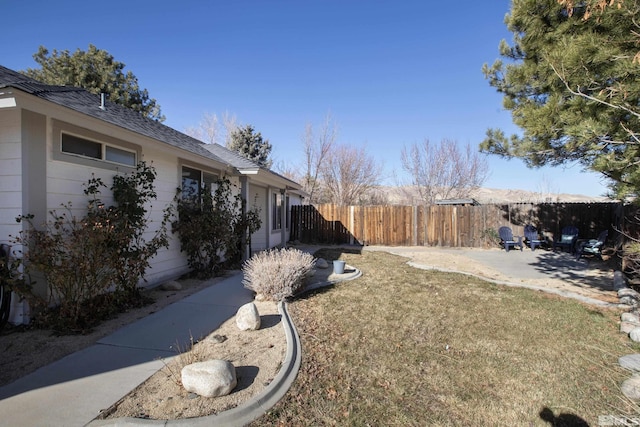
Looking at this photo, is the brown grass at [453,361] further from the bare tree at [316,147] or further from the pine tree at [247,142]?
the bare tree at [316,147]

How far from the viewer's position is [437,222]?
13.9 meters

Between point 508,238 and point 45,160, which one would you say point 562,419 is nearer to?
point 45,160

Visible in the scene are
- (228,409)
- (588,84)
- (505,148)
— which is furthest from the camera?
(505,148)

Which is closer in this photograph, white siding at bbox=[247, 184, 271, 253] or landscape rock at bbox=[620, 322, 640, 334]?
landscape rock at bbox=[620, 322, 640, 334]

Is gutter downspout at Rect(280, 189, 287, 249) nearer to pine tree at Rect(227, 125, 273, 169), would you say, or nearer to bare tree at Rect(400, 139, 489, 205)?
pine tree at Rect(227, 125, 273, 169)

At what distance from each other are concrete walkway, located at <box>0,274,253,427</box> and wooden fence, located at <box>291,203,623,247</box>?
35.2 feet

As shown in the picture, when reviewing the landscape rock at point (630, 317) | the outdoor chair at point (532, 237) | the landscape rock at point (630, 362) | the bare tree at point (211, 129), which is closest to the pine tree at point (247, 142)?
the bare tree at point (211, 129)

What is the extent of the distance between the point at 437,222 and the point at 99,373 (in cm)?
1343

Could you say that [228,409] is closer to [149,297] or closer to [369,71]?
[149,297]

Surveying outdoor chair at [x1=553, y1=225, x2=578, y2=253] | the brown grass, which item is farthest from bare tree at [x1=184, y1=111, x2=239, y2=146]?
outdoor chair at [x1=553, y1=225, x2=578, y2=253]

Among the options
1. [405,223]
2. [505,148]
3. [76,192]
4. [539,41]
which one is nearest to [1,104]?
[76,192]

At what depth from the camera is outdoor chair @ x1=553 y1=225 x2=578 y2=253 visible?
11384mm

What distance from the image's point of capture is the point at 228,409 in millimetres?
2303

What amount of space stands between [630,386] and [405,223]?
11.6 m
